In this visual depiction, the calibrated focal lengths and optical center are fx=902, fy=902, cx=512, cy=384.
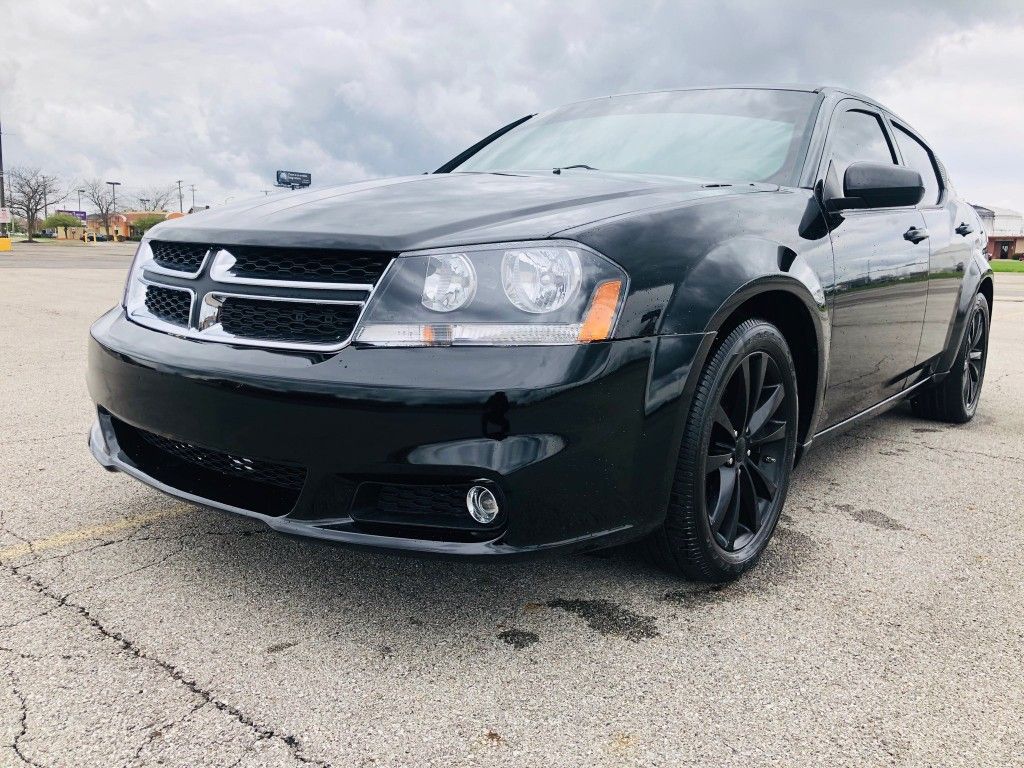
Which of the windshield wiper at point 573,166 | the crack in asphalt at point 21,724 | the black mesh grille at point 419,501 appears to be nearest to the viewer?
the crack in asphalt at point 21,724

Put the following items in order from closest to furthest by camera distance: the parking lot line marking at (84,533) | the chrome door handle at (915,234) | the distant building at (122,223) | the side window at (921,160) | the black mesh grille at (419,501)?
the black mesh grille at (419,501), the parking lot line marking at (84,533), the chrome door handle at (915,234), the side window at (921,160), the distant building at (122,223)

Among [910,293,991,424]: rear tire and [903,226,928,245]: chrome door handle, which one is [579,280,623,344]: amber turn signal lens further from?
[910,293,991,424]: rear tire

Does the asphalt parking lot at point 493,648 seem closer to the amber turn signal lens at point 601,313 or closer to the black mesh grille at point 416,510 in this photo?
the black mesh grille at point 416,510

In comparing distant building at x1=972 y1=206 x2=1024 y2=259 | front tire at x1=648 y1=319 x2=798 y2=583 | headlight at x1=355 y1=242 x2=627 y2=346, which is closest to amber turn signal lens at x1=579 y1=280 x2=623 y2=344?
headlight at x1=355 y1=242 x2=627 y2=346

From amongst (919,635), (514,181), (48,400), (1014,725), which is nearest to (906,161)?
(514,181)

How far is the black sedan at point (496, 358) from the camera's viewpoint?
200 cm

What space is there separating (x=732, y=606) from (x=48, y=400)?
4.04 m

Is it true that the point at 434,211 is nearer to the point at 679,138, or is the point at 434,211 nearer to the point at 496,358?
the point at 496,358

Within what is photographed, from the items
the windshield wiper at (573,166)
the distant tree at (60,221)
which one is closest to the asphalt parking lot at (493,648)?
the windshield wiper at (573,166)

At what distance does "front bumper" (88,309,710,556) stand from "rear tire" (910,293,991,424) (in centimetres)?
312

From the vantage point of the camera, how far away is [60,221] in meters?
101

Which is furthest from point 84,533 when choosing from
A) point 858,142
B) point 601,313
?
point 858,142

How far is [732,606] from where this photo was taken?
96.9 inches

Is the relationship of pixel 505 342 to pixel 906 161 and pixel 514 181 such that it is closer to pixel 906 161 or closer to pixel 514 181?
pixel 514 181
